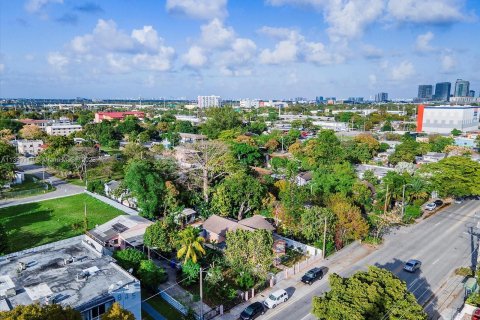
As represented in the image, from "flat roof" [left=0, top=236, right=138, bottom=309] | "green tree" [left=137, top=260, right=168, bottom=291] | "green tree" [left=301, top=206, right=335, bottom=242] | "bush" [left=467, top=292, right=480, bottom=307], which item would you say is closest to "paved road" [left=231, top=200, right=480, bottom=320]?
"bush" [left=467, top=292, right=480, bottom=307]

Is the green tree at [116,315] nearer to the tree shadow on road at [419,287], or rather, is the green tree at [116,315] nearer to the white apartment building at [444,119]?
the tree shadow on road at [419,287]

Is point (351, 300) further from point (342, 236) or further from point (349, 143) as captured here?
point (349, 143)

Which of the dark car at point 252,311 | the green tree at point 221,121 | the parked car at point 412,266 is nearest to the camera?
the dark car at point 252,311

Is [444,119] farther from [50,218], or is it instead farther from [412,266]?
[50,218]

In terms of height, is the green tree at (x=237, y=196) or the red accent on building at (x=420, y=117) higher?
the red accent on building at (x=420, y=117)

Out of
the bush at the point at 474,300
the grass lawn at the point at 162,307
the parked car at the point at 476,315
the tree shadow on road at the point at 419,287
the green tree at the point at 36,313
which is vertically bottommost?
the grass lawn at the point at 162,307

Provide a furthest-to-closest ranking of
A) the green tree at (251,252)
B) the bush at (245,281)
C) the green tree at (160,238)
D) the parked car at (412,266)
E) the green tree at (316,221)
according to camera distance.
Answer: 1. the green tree at (316,221)
2. the green tree at (160,238)
3. the parked car at (412,266)
4. the bush at (245,281)
5. the green tree at (251,252)

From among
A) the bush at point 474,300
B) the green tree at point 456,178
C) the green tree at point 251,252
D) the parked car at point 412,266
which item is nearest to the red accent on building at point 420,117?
the green tree at point 456,178

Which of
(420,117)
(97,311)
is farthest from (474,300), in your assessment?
(420,117)

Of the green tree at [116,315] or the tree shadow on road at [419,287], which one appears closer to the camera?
the green tree at [116,315]
